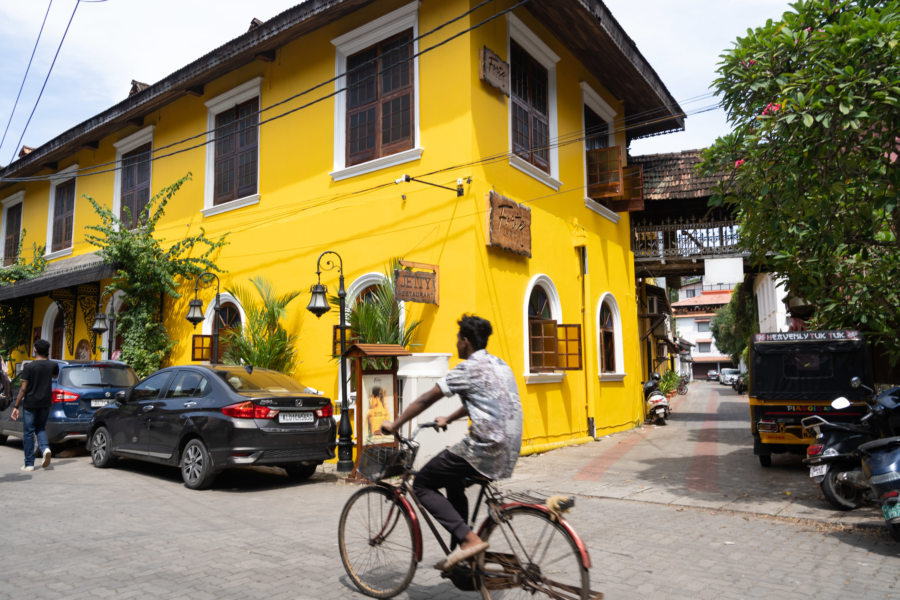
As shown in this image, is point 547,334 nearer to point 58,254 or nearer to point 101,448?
point 101,448

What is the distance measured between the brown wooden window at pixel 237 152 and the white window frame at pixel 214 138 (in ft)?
0.27

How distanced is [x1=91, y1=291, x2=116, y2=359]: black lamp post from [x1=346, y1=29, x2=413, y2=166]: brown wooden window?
7.98 metres

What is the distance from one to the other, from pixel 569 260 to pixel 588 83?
435 centimetres

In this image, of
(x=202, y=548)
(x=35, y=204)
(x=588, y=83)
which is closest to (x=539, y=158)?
(x=588, y=83)

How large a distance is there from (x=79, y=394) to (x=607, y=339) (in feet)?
35.0

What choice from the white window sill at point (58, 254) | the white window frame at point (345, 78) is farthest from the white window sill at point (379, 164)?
the white window sill at point (58, 254)

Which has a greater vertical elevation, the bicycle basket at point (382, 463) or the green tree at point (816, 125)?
the green tree at point (816, 125)

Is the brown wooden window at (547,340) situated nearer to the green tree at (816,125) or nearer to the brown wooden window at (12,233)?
the green tree at (816,125)

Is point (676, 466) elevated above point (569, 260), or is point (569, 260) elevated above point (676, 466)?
point (569, 260)

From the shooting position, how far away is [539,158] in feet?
42.1

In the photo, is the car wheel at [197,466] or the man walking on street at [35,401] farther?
the man walking on street at [35,401]

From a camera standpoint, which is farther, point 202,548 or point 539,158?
point 539,158

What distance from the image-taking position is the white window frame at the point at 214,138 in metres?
14.0

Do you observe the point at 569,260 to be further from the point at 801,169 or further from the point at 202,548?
the point at 202,548
